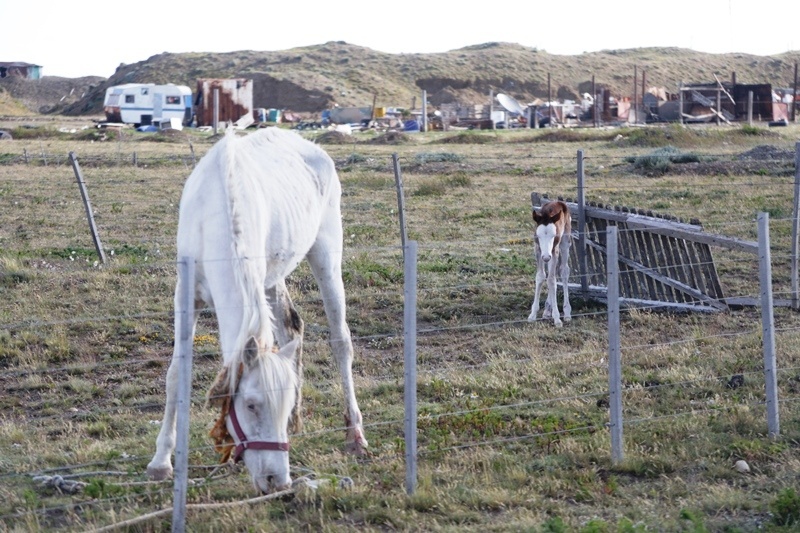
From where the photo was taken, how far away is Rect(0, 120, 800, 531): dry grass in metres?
5.33

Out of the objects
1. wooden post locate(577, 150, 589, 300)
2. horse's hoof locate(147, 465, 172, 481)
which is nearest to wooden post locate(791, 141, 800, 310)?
wooden post locate(577, 150, 589, 300)

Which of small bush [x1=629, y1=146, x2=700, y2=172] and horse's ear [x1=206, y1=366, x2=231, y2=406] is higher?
small bush [x1=629, y1=146, x2=700, y2=172]

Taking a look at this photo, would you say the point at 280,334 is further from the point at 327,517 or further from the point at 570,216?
the point at 570,216

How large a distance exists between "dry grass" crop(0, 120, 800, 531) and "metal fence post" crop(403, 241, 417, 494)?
0.17 meters

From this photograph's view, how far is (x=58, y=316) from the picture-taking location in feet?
33.0

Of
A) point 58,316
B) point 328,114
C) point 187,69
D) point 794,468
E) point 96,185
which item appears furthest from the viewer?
point 187,69

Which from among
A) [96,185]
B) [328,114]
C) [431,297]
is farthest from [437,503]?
[328,114]

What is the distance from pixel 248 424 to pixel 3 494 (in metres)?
1.75

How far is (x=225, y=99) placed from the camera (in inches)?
2313

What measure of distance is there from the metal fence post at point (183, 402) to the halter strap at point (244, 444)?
257mm

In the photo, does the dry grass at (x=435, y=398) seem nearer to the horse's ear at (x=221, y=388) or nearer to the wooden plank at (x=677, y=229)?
the horse's ear at (x=221, y=388)

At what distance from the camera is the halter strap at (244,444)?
4.92 metres

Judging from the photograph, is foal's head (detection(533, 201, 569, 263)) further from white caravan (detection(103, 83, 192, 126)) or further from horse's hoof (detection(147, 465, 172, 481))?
white caravan (detection(103, 83, 192, 126))

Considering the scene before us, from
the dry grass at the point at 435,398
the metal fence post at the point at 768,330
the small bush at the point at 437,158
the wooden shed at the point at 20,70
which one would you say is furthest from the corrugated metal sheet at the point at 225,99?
the wooden shed at the point at 20,70
